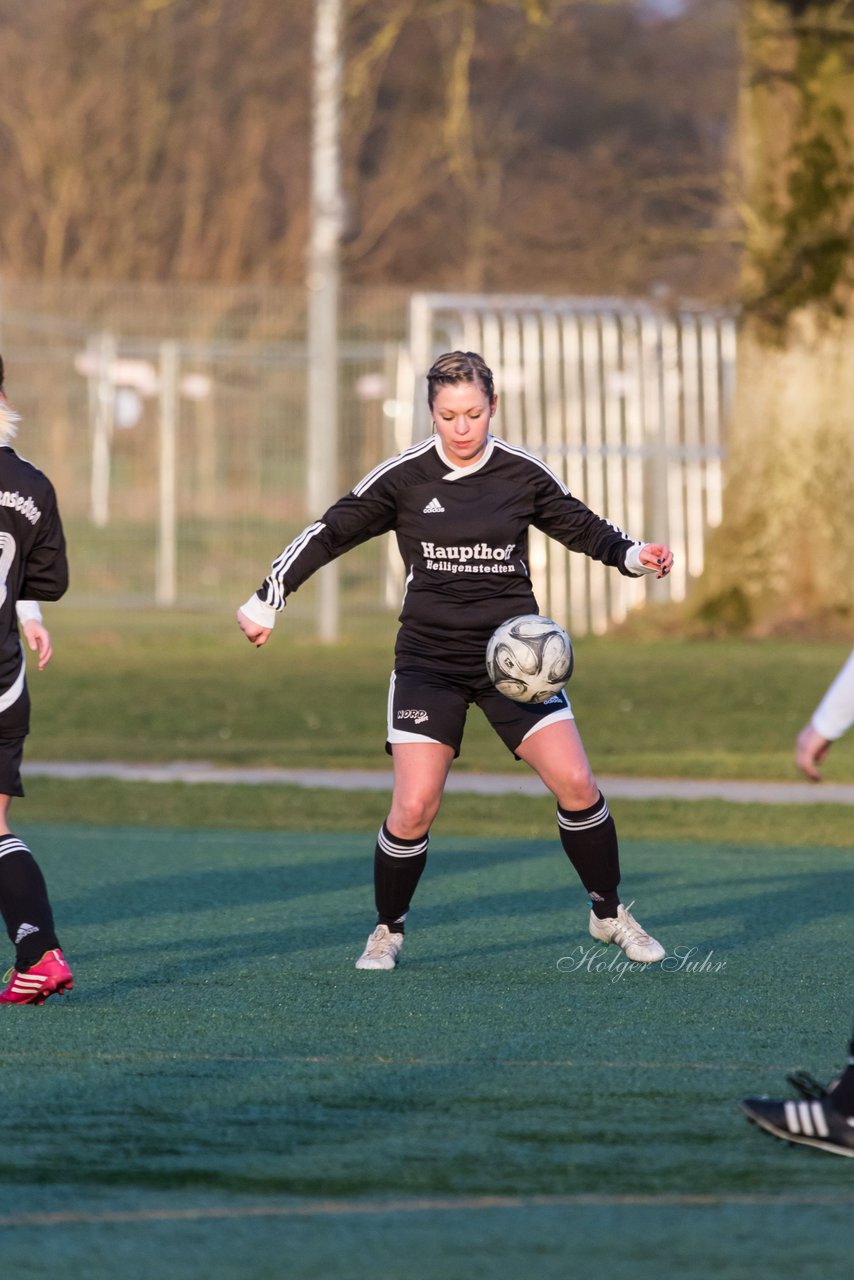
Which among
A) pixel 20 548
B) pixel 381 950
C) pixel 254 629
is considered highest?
pixel 20 548

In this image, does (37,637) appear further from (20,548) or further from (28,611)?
(20,548)

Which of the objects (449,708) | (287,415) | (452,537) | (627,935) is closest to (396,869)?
(449,708)

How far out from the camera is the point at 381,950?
7.79 metres

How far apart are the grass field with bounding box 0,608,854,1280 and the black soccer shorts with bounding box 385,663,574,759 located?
0.79 meters

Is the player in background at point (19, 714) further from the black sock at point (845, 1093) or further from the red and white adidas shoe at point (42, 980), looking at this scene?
the black sock at point (845, 1093)

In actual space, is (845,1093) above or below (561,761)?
below

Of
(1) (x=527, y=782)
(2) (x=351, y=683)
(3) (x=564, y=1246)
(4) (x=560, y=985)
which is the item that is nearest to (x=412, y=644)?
(4) (x=560, y=985)

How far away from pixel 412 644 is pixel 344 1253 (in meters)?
3.30

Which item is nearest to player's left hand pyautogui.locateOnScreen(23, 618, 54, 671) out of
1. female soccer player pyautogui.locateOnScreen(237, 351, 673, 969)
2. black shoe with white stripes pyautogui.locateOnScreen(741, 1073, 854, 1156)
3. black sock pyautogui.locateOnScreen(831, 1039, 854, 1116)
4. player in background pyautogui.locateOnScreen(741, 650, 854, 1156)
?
female soccer player pyautogui.locateOnScreen(237, 351, 673, 969)

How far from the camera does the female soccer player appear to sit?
7539mm

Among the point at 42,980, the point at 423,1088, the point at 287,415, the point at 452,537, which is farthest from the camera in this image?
the point at 287,415

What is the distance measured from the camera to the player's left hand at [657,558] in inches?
291

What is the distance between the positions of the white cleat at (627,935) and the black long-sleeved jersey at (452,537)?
3.36 feet

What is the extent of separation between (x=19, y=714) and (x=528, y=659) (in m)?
1.53
